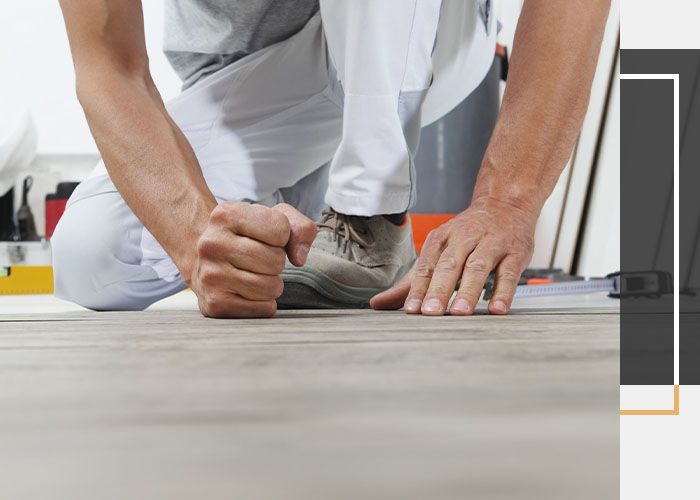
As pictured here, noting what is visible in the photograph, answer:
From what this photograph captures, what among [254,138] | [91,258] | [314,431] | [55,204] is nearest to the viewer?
[314,431]

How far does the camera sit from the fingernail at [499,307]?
27.3 inches

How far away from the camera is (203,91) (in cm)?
139

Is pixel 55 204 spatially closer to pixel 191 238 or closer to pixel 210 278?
pixel 191 238

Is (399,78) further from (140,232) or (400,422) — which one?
(400,422)

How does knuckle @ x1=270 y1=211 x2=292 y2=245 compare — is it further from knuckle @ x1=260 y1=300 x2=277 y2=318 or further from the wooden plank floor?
the wooden plank floor

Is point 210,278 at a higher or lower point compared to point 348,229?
lower

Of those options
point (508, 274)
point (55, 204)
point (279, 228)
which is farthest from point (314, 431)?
point (55, 204)

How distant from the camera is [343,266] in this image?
0.94 meters

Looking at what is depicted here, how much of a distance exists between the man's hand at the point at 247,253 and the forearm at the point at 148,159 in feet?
0.30

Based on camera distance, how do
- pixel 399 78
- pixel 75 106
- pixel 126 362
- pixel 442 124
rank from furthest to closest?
pixel 75 106 < pixel 442 124 < pixel 399 78 < pixel 126 362

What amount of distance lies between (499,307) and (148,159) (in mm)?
455

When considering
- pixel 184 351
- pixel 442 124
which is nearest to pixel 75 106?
pixel 442 124

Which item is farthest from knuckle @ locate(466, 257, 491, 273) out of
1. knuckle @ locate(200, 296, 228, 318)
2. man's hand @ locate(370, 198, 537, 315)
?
knuckle @ locate(200, 296, 228, 318)

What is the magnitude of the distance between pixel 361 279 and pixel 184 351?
570 millimetres
